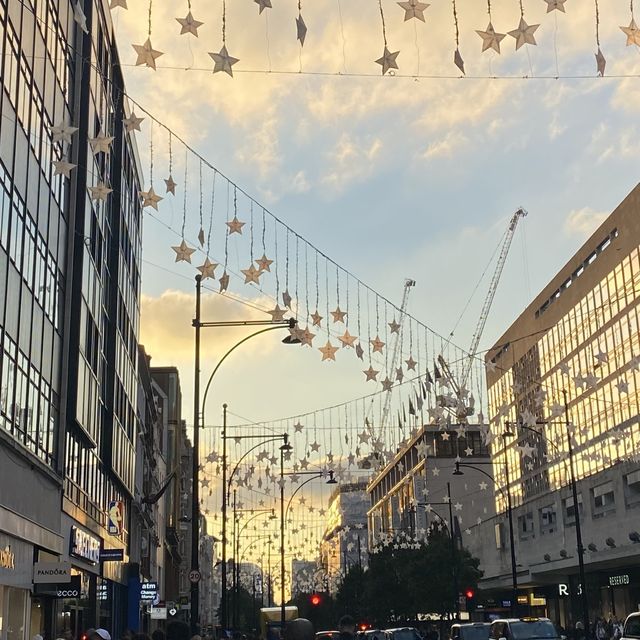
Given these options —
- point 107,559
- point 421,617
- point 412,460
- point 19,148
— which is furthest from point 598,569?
point 412,460

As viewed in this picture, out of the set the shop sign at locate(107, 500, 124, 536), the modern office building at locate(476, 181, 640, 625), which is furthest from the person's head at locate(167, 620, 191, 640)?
the modern office building at locate(476, 181, 640, 625)

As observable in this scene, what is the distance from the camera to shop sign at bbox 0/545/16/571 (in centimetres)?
2242

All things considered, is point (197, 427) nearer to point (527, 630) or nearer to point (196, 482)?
point (196, 482)

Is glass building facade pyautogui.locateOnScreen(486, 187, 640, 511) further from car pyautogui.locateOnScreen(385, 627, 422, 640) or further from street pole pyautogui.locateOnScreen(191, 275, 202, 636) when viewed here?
street pole pyautogui.locateOnScreen(191, 275, 202, 636)

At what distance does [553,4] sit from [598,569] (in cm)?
5796

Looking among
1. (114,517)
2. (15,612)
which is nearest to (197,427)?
(15,612)

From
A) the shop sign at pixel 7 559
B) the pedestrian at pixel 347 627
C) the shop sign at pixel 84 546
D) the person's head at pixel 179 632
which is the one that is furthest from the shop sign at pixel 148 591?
the person's head at pixel 179 632

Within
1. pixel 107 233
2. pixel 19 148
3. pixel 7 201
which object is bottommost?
pixel 7 201

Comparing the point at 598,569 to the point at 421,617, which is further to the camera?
the point at 421,617

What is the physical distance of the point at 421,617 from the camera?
7825 centimetres

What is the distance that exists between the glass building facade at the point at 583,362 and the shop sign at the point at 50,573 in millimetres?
34025

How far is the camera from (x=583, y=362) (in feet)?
250

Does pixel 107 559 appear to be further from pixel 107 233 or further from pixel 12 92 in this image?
pixel 12 92

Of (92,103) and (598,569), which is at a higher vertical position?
(92,103)
